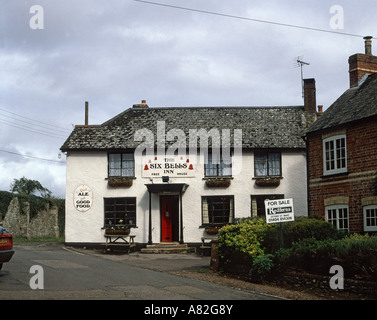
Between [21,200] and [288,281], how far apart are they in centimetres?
2534

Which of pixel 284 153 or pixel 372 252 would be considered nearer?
pixel 372 252

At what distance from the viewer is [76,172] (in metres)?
26.3

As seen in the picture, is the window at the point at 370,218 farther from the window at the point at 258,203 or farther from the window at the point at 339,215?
the window at the point at 258,203

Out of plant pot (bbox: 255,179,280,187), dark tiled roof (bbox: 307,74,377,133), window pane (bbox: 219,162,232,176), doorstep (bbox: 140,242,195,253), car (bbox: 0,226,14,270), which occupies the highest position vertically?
dark tiled roof (bbox: 307,74,377,133)

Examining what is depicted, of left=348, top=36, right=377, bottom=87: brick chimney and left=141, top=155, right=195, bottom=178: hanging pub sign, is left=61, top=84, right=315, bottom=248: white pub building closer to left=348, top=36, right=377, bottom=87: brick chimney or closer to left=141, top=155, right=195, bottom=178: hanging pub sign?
left=141, top=155, right=195, bottom=178: hanging pub sign

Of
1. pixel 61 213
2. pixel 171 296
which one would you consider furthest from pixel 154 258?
pixel 61 213

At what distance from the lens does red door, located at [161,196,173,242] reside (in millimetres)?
25906

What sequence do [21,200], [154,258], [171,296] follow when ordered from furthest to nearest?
[21,200], [154,258], [171,296]

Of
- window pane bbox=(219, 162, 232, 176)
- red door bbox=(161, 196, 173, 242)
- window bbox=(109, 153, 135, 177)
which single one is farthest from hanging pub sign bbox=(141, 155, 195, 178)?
window pane bbox=(219, 162, 232, 176)

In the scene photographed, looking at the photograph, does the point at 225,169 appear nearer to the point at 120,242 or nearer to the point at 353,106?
the point at 120,242

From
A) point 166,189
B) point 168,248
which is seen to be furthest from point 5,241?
point 166,189

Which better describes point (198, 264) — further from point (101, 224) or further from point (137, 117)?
point (137, 117)

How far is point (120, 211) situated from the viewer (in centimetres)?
2595

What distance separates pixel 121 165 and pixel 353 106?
40.4 ft
